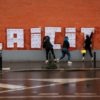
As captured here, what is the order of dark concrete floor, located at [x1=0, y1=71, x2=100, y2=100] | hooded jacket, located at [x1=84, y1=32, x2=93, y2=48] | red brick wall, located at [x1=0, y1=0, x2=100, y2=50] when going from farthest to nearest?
red brick wall, located at [x1=0, y1=0, x2=100, y2=50]
hooded jacket, located at [x1=84, y1=32, x2=93, y2=48]
dark concrete floor, located at [x1=0, y1=71, x2=100, y2=100]

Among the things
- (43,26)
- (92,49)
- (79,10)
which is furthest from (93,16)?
(43,26)

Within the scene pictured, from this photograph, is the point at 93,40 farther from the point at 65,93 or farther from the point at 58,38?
the point at 65,93

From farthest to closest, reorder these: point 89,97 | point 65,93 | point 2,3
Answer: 1. point 2,3
2. point 65,93
3. point 89,97

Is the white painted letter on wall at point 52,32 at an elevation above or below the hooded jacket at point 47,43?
above

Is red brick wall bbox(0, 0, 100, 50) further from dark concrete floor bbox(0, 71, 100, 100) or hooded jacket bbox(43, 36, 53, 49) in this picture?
dark concrete floor bbox(0, 71, 100, 100)

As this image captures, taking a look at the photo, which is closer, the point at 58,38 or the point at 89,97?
the point at 89,97

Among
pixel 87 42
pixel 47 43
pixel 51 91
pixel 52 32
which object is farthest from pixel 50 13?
pixel 51 91

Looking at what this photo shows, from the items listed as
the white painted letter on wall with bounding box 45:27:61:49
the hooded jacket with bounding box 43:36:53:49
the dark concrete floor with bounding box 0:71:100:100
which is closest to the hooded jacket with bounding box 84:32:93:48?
the white painted letter on wall with bounding box 45:27:61:49

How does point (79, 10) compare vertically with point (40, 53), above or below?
above

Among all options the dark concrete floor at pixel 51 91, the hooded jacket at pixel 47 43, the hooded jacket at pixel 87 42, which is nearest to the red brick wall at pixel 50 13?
the hooded jacket at pixel 87 42

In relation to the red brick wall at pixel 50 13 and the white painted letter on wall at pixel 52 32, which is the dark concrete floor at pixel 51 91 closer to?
the white painted letter on wall at pixel 52 32

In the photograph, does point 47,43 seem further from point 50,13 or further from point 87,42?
point 87,42

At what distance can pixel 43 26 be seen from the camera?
18297mm

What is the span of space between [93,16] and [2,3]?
646cm
